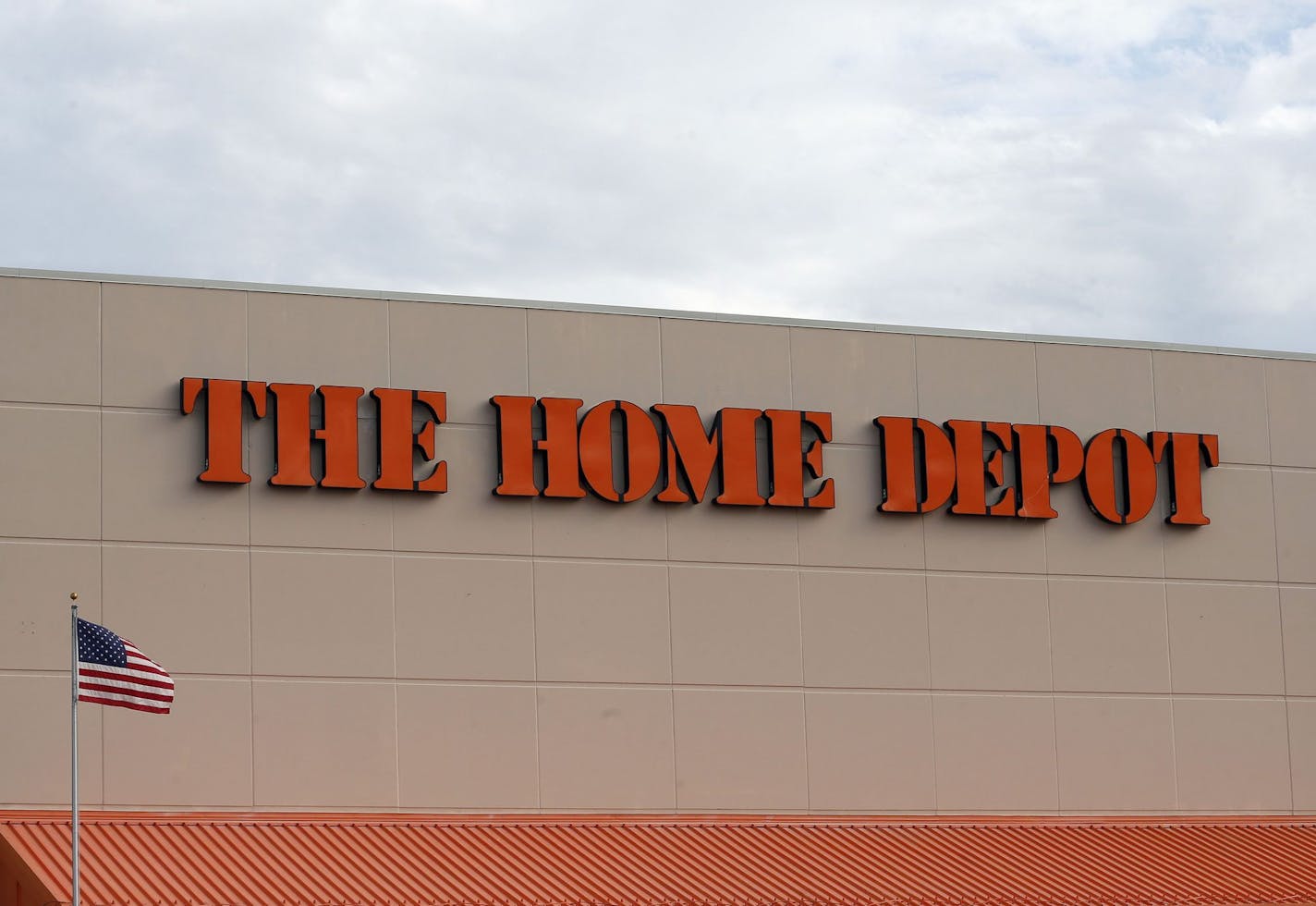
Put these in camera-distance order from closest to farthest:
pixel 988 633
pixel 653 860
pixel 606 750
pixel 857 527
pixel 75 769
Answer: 1. pixel 75 769
2. pixel 653 860
3. pixel 606 750
4. pixel 857 527
5. pixel 988 633

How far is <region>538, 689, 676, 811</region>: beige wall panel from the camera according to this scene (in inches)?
991

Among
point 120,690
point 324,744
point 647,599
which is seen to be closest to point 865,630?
point 647,599

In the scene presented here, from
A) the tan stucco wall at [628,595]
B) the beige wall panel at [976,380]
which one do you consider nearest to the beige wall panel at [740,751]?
the tan stucco wall at [628,595]

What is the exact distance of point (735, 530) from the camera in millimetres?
26484

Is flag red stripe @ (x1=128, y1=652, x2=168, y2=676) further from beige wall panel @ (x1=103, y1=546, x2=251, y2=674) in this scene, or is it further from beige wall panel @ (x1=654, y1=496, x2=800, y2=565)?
beige wall panel @ (x1=654, y1=496, x2=800, y2=565)

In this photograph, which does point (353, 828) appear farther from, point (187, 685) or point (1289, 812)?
point (1289, 812)

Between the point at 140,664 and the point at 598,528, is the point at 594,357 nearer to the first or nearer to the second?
the point at 598,528

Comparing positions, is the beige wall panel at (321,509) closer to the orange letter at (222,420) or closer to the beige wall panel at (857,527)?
the orange letter at (222,420)

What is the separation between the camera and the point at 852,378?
27.5 metres

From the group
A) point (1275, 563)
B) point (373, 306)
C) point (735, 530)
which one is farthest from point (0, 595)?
point (1275, 563)

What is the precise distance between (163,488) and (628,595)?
5689mm

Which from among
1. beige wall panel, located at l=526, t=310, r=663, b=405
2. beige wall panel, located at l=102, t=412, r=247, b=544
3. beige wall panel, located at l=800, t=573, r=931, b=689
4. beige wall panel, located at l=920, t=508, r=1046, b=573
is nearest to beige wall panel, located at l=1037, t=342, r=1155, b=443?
beige wall panel, located at l=920, t=508, r=1046, b=573

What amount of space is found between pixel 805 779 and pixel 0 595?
9.76 m

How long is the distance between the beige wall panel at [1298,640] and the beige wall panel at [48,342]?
626 inches
